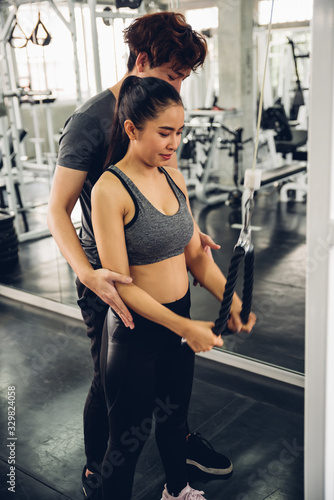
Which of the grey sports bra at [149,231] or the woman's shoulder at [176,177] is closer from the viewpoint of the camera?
the grey sports bra at [149,231]

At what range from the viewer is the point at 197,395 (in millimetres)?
2418

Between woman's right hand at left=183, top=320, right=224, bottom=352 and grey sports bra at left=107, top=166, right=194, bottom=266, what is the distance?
0.21 meters

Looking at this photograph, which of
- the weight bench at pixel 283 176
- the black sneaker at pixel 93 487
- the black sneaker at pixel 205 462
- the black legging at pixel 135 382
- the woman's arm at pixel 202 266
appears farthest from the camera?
the weight bench at pixel 283 176

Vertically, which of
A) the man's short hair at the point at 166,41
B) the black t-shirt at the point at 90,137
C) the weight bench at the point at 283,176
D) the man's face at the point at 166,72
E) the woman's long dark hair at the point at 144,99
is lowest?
the weight bench at the point at 283,176

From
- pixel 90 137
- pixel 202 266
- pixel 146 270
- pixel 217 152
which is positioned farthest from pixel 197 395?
pixel 217 152

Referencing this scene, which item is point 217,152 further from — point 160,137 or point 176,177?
point 160,137

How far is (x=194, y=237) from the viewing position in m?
1.46

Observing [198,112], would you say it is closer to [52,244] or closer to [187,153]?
[187,153]

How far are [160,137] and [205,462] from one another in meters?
1.23

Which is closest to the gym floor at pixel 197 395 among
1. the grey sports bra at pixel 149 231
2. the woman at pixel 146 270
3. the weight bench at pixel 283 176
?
the woman at pixel 146 270

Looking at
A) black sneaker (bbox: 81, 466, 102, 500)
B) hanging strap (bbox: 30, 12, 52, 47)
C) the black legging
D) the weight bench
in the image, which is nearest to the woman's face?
the black legging

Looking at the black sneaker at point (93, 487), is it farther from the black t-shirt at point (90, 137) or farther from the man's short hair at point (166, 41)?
the man's short hair at point (166, 41)

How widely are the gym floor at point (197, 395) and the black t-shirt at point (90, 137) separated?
1131 mm

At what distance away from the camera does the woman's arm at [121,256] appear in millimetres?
1230
